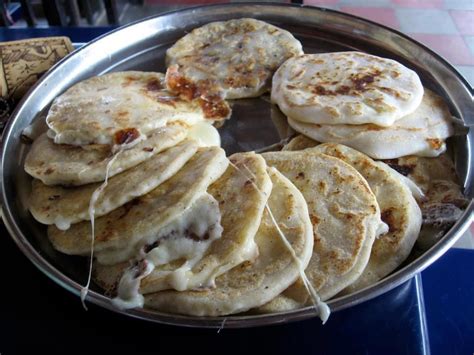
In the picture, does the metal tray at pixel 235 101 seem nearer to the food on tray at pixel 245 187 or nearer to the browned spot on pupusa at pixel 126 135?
the food on tray at pixel 245 187

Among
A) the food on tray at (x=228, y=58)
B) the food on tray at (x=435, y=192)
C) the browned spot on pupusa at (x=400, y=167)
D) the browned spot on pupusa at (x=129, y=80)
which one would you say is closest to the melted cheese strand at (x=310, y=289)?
the food on tray at (x=435, y=192)

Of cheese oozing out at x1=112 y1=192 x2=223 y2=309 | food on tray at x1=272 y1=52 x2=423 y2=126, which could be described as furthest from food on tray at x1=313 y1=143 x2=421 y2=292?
cheese oozing out at x1=112 y1=192 x2=223 y2=309

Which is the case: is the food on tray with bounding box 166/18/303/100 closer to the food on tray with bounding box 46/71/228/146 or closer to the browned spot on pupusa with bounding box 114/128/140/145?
the food on tray with bounding box 46/71/228/146

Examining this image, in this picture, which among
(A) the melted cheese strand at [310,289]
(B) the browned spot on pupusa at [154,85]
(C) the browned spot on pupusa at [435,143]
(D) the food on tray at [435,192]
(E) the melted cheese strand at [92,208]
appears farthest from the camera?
(B) the browned spot on pupusa at [154,85]

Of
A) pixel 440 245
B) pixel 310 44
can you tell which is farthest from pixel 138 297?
pixel 310 44

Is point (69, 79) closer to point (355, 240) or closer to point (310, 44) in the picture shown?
point (310, 44)
